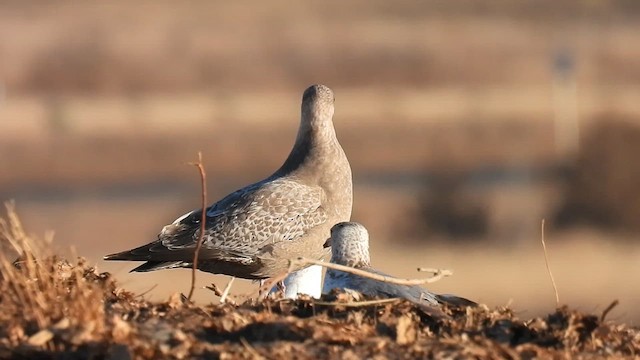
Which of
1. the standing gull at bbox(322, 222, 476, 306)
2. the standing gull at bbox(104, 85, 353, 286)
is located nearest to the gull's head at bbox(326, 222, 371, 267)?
the standing gull at bbox(322, 222, 476, 306)

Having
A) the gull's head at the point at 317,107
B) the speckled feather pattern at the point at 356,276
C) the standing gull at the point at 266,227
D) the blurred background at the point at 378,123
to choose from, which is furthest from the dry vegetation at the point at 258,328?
the blurred background at the point at 378,123

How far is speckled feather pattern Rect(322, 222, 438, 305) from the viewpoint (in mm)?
6789

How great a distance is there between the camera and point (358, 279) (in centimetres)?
708

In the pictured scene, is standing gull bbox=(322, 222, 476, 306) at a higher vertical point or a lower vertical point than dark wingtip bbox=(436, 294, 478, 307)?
higher

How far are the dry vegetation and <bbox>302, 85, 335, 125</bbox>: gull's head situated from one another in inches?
154

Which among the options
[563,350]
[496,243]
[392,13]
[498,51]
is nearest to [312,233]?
[563,350]

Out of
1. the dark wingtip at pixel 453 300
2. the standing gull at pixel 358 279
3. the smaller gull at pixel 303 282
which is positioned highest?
the standing gull at pixel 358 279

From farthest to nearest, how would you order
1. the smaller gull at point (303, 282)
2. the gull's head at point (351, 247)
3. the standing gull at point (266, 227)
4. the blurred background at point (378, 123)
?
the blurred background at point (378, 123) < the standing gull at point (266, 227) < the smaller gull at point (303, 282) < the gull's head at point (351, 247)

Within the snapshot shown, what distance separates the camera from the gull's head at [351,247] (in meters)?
8.00

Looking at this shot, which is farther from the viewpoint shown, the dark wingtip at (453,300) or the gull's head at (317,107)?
the gull's head at (317,107)

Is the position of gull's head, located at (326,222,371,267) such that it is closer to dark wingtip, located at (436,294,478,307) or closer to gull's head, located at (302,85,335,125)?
dark wingtip, located at (436,294,478,307)

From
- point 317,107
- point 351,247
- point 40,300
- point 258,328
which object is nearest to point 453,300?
point 351,247

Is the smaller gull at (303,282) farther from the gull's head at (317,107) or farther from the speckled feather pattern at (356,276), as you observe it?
the gull's head at (317,107)

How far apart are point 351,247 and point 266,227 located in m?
1.69
